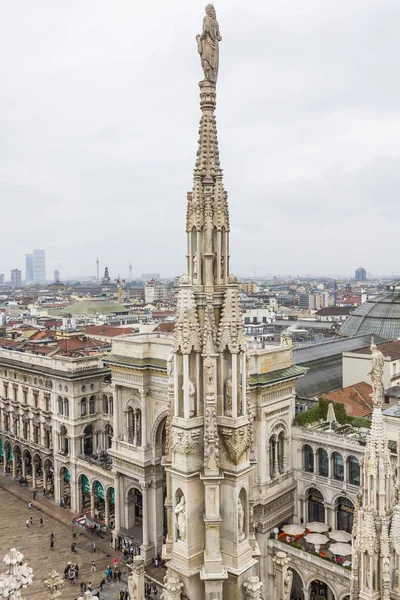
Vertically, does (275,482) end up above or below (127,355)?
below

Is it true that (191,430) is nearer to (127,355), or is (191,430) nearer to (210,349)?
(210,349)

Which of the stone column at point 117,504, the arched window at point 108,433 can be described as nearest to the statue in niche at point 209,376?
the stone column at point 117,504

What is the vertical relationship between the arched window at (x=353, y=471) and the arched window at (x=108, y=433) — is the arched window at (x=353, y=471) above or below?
above

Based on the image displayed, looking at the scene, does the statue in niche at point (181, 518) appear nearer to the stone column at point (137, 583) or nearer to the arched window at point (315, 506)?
the stone column at point (137, 583)

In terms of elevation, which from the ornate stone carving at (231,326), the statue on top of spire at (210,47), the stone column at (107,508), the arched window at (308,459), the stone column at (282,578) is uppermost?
the statue on top of spire at (210,47)

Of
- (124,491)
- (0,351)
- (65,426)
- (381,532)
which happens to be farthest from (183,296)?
(0,351)

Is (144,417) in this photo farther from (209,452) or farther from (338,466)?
(209,452)

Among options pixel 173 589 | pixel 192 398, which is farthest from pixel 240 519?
pixel 192 398
